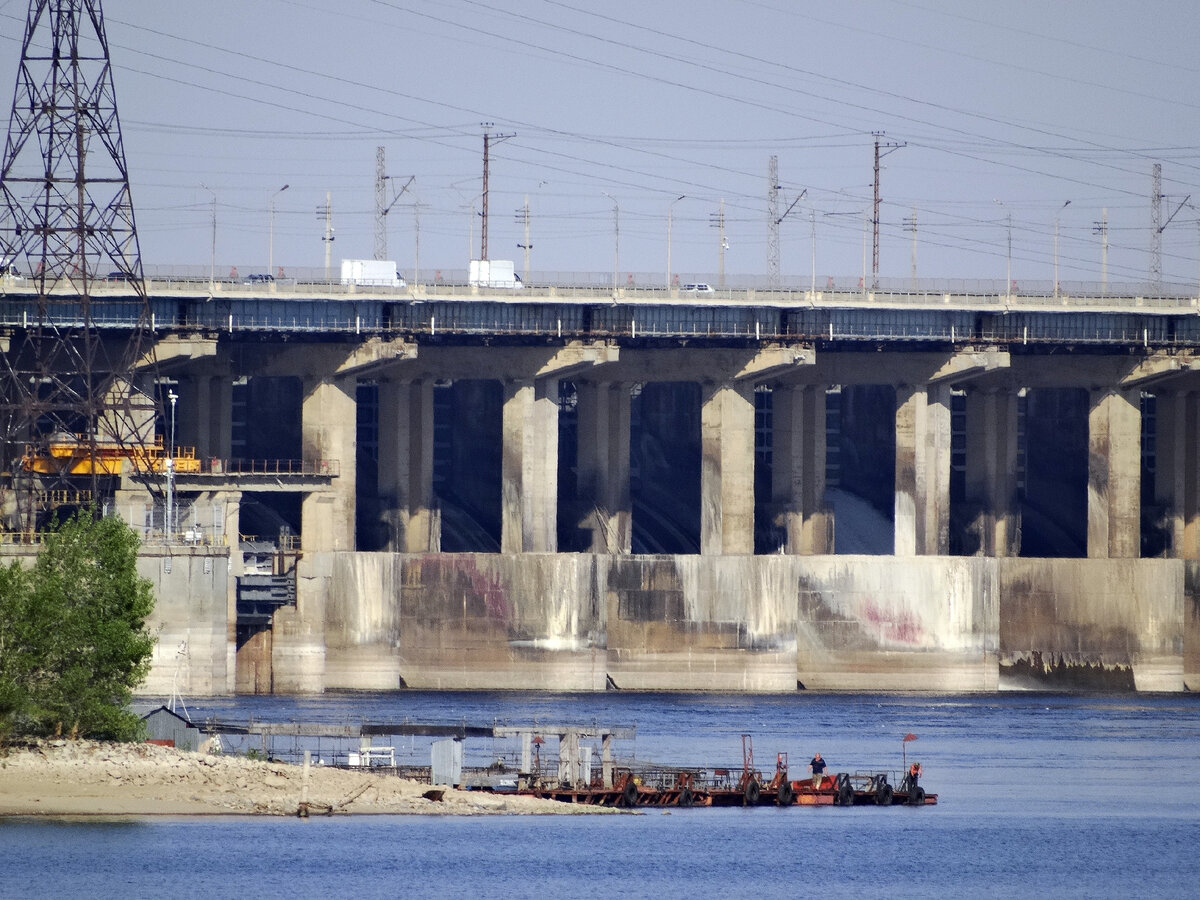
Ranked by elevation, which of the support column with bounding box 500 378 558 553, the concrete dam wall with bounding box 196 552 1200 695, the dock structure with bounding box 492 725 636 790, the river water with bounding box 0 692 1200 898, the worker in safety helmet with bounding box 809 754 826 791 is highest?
the support column with bounding box 500 378 558 553

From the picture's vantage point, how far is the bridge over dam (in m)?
124

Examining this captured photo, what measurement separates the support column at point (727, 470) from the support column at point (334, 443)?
20.7 metres

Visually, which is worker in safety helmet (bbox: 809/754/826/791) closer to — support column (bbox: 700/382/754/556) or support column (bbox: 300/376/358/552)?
support column (bbox: 300/376/358/552)

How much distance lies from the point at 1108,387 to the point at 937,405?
10370 millimetres

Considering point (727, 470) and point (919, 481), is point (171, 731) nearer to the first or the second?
point (727, 470)

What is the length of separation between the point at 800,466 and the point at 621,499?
37.0 feet

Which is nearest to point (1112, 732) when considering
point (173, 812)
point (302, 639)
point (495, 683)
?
point (495, 683)

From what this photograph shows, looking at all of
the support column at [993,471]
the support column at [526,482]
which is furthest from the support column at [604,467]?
the support column at [993,471]

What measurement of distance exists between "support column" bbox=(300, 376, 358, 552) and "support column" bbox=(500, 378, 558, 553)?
9104mm

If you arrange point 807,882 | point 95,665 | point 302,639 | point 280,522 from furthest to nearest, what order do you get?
point 280,522 < point 302,639 < point 95,665 < point 807,882

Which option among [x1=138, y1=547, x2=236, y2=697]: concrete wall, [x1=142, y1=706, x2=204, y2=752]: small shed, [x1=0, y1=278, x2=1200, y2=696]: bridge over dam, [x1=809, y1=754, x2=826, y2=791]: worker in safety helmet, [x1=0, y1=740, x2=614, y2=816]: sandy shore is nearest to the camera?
[x1=0, y1=740, x2=614, y2=816]: sandy shore

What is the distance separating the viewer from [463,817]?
83.1m

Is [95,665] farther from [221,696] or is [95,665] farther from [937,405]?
[937,405]

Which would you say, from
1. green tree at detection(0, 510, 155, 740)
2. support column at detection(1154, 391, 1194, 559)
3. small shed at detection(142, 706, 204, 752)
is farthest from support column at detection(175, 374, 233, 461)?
support column at detection(1154, 391, 1194, 559)
